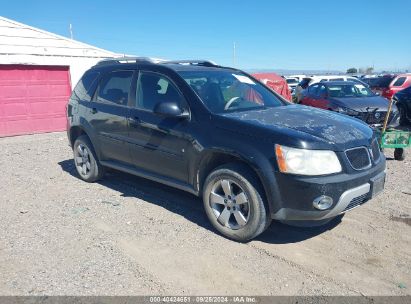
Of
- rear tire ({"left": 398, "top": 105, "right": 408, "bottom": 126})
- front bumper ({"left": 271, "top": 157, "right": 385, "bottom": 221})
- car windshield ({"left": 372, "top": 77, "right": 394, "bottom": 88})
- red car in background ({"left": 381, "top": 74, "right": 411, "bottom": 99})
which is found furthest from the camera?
car windshield ({"left": 372, "top": 77, "right": 394, "bottom": 88})

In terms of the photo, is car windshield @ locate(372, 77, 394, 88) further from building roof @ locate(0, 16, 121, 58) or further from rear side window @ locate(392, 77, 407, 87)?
building roof @ locate(0, 16, 121, 58)

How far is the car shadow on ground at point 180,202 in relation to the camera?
13.7ft

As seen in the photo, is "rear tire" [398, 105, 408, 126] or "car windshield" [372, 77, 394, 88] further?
"car windshield" [372, 77, 394, 88]

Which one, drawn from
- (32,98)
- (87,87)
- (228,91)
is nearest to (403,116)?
(228,91)

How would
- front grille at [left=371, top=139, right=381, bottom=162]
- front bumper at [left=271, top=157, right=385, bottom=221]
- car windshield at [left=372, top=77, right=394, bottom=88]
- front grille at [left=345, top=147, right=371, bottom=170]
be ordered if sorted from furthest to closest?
car windshield at [left=372, top=77, right=394, bottom=88] → front grille at [left=371, top=139, right=381, bottom=162] → front grille at [left=345, top=147, right=371, bottom=170] → front bumper at [left=271, top=157, right=385, bottom=221]

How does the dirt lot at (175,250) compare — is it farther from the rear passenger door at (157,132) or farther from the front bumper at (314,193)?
the rear passenger door at (157,132)

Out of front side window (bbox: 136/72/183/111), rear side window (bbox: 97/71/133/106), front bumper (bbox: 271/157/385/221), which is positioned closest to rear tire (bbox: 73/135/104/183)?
rear side window (bbox: 97/71/133/106)

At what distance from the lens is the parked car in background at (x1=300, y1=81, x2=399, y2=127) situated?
9203mm

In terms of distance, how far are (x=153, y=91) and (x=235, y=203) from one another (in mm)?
1825

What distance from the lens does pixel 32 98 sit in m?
12.3

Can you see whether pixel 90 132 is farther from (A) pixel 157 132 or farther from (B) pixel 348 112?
(B) pixel 348 112

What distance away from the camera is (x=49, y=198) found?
560cm

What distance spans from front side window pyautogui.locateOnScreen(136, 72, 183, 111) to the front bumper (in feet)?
5.48

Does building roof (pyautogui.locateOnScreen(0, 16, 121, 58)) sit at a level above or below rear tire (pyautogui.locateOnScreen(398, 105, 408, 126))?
above
